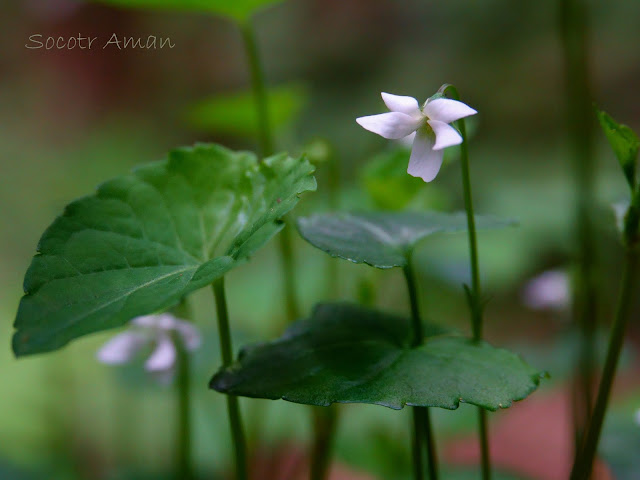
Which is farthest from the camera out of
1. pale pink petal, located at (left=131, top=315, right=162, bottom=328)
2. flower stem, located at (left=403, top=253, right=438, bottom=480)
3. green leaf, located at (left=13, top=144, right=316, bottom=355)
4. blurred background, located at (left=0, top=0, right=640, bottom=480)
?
blurred background, located at (left=0, top=0, right=640, bottom=480)

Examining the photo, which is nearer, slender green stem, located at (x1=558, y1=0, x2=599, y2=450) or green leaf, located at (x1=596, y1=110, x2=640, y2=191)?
green leaf, located at (x1=596, y1=110, x2=640, y2=191)

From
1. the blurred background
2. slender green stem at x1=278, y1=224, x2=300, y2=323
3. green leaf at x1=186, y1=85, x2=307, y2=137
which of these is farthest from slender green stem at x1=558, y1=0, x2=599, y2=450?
green leaf at x1=186, y1=85, x2=307, y2=137

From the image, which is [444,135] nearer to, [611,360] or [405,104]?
[405,104]

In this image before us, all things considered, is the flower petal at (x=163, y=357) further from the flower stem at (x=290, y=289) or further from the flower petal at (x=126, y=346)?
the flower stem at (x=290, y=289)

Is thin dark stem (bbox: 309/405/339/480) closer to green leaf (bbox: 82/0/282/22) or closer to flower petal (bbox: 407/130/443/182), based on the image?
flower petal (bbox: 407/130/443/182)

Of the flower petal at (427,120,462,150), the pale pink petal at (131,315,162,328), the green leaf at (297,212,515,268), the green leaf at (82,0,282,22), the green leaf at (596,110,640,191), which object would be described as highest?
the green leaf at (82,0,282,22)

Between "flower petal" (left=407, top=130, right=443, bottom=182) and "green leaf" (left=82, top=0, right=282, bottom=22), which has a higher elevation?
"green leaf" (left=82, top=0, right=282, bottom=22)

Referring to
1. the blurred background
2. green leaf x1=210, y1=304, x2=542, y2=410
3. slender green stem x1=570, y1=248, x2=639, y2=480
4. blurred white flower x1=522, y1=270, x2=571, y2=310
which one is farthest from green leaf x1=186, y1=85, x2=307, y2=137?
slender green stem x1=570, y1=248, x2=639, y2=480

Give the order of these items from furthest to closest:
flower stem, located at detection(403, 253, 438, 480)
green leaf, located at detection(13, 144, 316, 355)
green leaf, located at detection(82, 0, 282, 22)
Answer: green leaf, located at detection(82, 0, 282, 22)
flower stem, located at detection(403, 253, 438, 480)
green leaf, located at detection(13, 144, 316, 355)

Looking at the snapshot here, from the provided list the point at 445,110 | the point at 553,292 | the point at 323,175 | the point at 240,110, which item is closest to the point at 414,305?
the point at 445,110
